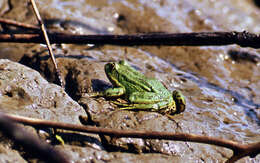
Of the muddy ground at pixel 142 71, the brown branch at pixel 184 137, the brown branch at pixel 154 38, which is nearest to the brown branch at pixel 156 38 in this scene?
the brown branch at pixel 154 38

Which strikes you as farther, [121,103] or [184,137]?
[121,103]

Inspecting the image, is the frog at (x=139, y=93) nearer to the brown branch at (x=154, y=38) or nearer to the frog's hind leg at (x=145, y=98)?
the frog's hind leg at (x=145, y=98)

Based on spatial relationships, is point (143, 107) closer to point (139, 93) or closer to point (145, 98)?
point (145, 98)

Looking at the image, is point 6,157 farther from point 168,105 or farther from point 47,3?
point 47,3

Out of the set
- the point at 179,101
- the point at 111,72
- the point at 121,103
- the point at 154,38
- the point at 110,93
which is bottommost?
the point at 121,103

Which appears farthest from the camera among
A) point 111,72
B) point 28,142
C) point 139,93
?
point 111,72

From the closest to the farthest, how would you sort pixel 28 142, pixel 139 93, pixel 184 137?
pixel 28 142, pixel 184 137, pixel 139 93

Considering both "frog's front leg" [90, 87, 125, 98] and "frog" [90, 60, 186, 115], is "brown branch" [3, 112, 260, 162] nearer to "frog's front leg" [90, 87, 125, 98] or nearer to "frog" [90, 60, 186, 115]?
"frog" [90, 60, 186, 115]

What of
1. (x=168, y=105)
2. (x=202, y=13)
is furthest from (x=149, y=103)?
(x=202, y=13)

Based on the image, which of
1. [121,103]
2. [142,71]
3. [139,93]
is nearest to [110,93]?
[121,103]
